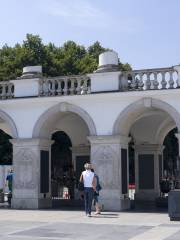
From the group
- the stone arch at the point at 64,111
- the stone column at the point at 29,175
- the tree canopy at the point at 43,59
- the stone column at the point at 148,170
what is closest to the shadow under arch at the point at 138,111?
the stone arch at the point at 64,111

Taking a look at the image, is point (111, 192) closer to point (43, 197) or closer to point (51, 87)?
point (43, 197)

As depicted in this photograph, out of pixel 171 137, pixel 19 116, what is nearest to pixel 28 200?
pixel 19 116

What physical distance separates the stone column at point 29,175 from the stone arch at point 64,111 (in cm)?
52

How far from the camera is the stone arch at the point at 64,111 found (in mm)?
19297

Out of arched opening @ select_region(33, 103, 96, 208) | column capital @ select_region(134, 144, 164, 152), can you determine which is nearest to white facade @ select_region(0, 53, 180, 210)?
arched opening @ select_region(33, 103, 96, 208)

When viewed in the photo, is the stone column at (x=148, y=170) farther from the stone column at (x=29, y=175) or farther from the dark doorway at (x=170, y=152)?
the dark doorway at (x=170, y=152)

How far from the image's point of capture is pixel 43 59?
35.3 meters

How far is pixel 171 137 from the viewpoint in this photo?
128 ft

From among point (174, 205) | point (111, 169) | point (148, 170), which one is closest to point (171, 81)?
point (111, 169)

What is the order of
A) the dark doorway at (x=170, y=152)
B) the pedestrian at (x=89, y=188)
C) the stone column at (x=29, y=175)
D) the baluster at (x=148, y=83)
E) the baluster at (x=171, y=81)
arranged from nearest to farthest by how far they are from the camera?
the pedestrian at (x=89, y=188) < the baluster at (x=171, y=81) < the baluster at (x=148, y=83) < the stone column at (x=29, y=175) < the dark doorway at (x=170, y=152)

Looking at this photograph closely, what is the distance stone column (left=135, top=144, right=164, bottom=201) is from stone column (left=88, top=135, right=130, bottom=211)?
17.3 feet

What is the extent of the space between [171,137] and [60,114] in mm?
19990

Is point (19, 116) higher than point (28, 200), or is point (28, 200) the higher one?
point (19, 116)

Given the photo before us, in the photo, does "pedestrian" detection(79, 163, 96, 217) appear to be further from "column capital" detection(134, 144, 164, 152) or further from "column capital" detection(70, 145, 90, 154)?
"column capital" detection(70, 145, 90, 154)
